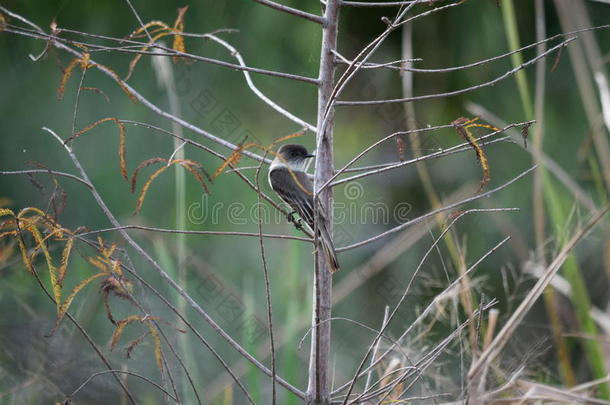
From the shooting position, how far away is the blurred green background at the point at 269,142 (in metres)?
2.96

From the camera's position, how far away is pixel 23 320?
259cm

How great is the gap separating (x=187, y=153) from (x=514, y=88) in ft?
4.87

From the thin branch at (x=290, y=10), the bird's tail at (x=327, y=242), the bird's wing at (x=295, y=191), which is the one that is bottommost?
the bird's tail at (x=327, y=242)

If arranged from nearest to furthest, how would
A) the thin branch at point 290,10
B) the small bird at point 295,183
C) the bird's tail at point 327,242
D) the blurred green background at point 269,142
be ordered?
the thin branch at point 290,10, the bird's tail at point 327,242, the small bird at point 295,183, the blurred green background at point 269,142

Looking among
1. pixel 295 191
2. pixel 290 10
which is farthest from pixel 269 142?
pixel 290 10

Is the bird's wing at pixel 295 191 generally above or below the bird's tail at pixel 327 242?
above

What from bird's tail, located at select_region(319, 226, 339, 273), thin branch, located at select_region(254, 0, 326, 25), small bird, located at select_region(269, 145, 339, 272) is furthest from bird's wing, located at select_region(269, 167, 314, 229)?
thin branch, located at select_region(254, 0, 326, 25)

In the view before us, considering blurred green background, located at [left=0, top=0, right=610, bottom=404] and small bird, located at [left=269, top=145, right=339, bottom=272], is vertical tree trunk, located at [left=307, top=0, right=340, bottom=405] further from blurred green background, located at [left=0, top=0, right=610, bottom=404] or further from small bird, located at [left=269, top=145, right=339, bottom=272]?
blurred green background, located at [left=0, top=0, right=610, bottom=404]

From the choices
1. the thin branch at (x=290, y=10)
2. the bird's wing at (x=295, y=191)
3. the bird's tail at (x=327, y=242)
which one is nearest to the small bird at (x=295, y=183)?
the bird's wing at (x=295, y=191)

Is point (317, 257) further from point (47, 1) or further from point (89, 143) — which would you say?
point (47, 1)

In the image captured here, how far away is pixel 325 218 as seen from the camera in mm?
1508

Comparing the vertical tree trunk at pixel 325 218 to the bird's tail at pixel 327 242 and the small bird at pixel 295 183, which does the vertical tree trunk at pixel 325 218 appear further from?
the small bird at pixel 295 183

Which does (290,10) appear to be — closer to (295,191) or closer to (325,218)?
(325,218)

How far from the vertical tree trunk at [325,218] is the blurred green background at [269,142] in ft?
4.01
